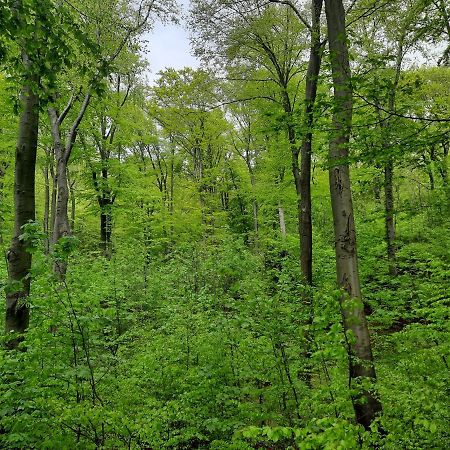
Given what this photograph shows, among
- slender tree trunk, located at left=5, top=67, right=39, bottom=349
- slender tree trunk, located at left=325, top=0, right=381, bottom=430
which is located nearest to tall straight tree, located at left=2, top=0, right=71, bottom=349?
slender tree trunk, located at left=5, top=67, right=39, bottom=349

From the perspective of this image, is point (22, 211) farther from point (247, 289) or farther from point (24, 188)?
point (247, 289)

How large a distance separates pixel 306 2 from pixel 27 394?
35.7 feet

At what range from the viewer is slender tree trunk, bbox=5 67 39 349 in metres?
4.12

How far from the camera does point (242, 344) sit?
16.7 ft

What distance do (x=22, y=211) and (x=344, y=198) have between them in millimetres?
3930

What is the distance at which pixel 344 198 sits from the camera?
14.6 feet

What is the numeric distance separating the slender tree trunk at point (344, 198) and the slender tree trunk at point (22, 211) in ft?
11.6

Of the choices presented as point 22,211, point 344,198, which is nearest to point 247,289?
point 344,198

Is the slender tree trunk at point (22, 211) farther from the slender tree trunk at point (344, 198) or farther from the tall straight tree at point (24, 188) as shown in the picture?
the slender tree trunk at point (344, 198)

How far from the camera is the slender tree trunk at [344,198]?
160 inches

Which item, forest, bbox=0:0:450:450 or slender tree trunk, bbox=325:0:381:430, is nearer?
forest, bbox=0:0:450:450

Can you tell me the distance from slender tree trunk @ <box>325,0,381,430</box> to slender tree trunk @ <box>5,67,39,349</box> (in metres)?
3.53

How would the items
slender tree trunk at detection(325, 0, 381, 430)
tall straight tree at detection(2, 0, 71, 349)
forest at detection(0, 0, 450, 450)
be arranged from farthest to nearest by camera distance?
slender tree trunk at detection(325, 0, 381, 430) → tall straight tree at detection(2, 0, 71, 349) → forest at detection(0, 0, 450, 450)

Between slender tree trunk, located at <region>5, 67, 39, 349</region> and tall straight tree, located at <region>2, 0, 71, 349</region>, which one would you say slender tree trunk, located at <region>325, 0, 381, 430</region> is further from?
slender tree trunk, located at <region>5, 67, 39, 349</region>
